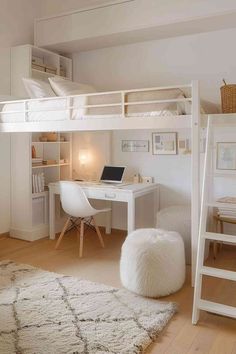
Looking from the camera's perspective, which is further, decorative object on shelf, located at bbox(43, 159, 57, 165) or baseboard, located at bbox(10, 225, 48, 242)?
decorative object on shelf, located at bbox(43, 159, 57, 165)

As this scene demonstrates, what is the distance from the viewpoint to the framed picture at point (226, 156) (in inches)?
154

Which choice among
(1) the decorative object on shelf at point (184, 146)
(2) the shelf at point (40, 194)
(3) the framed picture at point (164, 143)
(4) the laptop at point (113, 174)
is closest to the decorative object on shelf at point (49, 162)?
(2) the shelf at point (40, 194)

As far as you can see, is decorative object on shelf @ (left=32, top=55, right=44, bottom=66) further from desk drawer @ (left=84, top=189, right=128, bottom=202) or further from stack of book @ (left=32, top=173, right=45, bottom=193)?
desk drawer @ (left=84, top=189, right=128, bottom=202)

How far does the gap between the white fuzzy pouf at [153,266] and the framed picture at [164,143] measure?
161 cm

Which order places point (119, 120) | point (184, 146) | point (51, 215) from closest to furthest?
point (119, 120) < point (184, 146) < point (51, 215)

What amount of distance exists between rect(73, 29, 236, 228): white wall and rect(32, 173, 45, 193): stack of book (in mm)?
1007

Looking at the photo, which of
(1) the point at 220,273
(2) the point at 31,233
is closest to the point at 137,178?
(2) the point at 31,233

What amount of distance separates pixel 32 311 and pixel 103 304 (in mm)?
527

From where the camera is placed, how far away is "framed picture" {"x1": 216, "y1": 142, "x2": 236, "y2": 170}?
392 centimetres

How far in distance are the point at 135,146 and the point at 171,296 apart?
2.23m

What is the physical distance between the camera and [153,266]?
2.72 meters

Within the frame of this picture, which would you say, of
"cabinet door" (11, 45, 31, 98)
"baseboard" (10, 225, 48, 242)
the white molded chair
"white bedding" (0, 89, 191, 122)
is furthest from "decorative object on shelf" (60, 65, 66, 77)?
"baseboard" (10, 225, 48, 242)

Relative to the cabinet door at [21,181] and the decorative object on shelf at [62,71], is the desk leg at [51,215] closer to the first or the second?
the cabinet door at [21,181]

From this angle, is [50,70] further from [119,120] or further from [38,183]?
[119,120]
